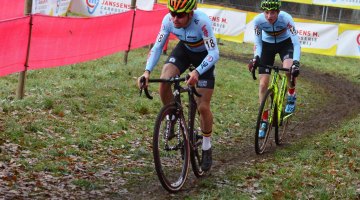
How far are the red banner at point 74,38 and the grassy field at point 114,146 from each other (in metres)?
0.61

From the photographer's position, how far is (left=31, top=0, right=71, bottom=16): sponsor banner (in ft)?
55.7

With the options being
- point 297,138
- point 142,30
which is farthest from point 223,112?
point 142,30

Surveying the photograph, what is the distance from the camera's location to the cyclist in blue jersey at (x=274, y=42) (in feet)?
30.5

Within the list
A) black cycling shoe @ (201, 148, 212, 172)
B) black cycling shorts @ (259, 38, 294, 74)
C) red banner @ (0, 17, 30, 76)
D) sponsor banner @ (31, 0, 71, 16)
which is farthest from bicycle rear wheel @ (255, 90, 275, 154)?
sponsor banner @ (31, 0, 71, 16)

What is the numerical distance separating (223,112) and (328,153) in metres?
3.50

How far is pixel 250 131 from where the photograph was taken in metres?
11.1

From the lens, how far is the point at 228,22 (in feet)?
76.9

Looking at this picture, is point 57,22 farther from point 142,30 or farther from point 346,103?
point 346,103

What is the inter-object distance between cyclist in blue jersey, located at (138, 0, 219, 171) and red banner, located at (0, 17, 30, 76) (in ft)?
9.92

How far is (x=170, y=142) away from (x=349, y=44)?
55.9ft

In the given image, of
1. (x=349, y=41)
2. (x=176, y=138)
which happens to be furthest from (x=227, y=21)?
(x=176, y=138)

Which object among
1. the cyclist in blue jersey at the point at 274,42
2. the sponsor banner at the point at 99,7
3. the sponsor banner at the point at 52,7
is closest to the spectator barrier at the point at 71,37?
the sponsor banner at the point at 99,7

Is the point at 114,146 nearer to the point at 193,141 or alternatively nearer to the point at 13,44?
the point at 193,141

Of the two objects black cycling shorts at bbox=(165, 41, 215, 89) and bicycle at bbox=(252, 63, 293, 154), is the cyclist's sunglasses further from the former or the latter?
bicycle at bbox=(252, 63, 293, 154)
